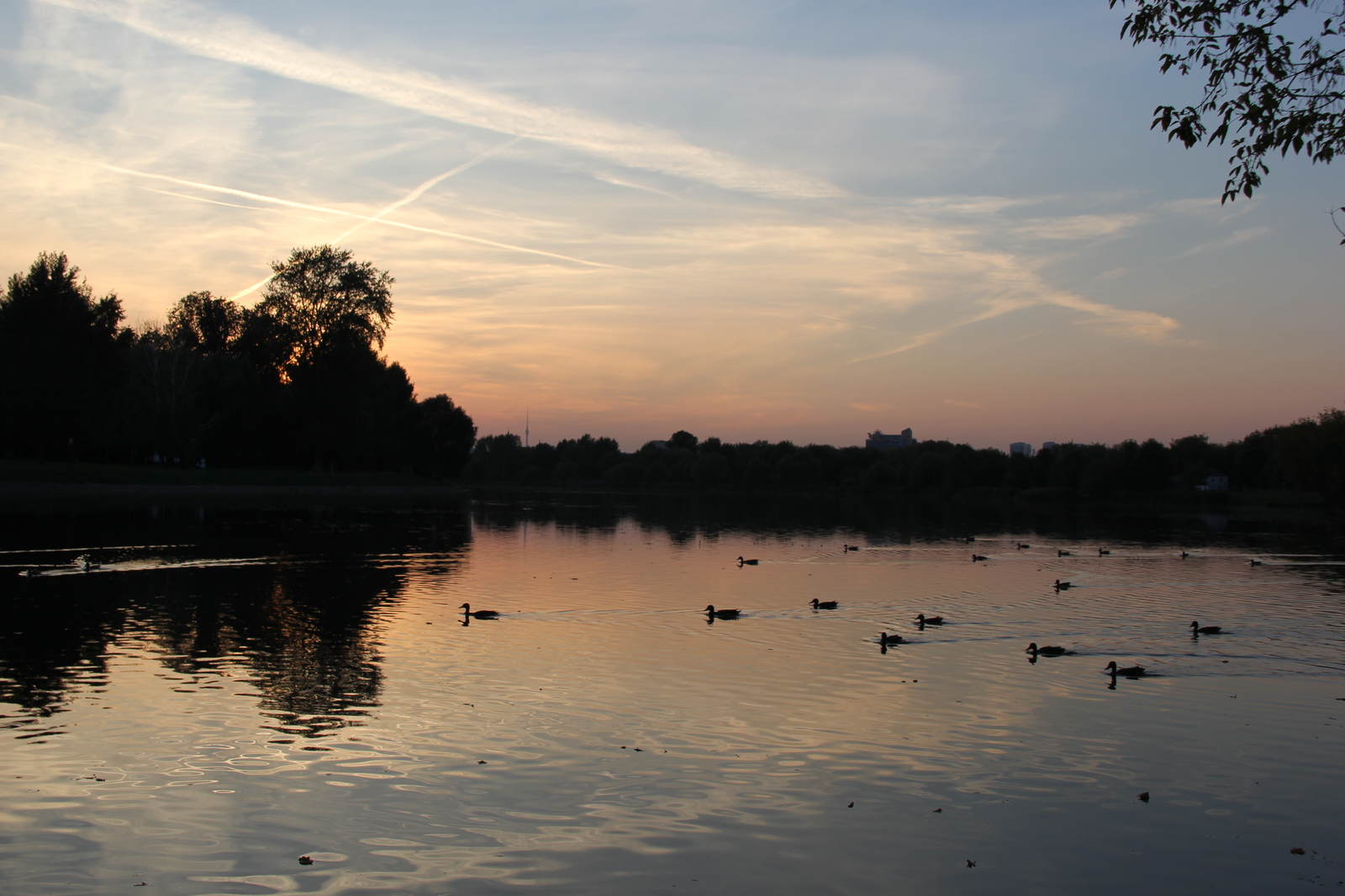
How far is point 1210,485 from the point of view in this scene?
498 feet

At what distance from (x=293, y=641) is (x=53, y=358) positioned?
59.9 meters

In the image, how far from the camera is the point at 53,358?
66812 mm

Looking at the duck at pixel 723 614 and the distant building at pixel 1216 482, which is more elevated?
the distant building at pixel 1216 482

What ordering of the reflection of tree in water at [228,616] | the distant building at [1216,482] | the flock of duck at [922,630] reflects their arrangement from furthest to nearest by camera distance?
1. the distant building at [1216,482]
2. the flock of duck at [922,630]
3. the reflection of tree in water at [228,616]

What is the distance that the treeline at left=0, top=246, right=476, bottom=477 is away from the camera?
67.4 metres

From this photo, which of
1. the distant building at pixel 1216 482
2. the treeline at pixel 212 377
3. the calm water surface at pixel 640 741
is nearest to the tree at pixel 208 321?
the treeline at pixel 212 377

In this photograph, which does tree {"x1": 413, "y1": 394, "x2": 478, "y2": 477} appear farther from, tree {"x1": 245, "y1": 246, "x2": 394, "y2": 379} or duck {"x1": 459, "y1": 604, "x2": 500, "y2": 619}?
duck {"x1": 459, "y1": 604, "x2": 500, "y2": 619}

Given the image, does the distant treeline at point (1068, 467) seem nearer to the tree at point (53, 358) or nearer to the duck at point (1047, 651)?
the duck at point (1047, 651)

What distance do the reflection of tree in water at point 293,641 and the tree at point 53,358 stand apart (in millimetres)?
48335

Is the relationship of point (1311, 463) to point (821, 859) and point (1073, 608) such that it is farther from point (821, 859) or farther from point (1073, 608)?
point (821, 859)

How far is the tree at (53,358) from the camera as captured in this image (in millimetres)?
65938

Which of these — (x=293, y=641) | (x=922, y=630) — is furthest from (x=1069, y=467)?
(x=293, y=641)

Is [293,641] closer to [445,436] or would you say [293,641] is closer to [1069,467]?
[445,436]

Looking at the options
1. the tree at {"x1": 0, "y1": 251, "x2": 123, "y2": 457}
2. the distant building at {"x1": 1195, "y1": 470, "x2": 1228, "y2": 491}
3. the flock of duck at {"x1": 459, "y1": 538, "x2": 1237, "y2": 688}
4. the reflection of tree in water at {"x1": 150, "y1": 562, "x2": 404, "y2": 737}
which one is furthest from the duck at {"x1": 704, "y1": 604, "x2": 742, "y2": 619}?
the distant building at {"x1": 1195, "y1": 470, "x2": 1228, "y2": 491}
